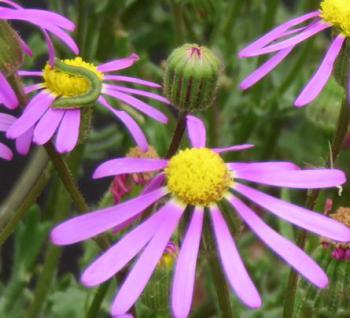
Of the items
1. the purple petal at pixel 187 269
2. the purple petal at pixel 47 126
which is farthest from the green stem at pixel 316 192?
the purple petal at pixel 47 126

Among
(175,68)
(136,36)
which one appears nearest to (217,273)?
(175,68)

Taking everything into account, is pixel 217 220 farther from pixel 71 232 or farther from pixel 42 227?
pixel 42 227

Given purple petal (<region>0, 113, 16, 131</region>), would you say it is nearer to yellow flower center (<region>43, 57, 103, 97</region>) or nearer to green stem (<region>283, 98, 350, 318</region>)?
yellow flower center (<region>43, 57, 103, 97</region>)

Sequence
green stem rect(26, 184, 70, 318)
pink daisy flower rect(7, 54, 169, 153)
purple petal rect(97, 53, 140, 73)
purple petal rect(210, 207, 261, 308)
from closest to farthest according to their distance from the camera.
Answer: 1. purple petal rect(210, 207, 261, 308)
2. pink daisy flower rect(7, 54, 169, 153)
3. purple petal rect(97, 53, 140, 73)
4. green stem rect(26, 184, 70, 318)

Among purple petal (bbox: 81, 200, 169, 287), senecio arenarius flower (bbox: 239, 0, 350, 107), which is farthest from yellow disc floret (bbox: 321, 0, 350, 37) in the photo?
purple petal (bbox: 81, 200, 169, 287)

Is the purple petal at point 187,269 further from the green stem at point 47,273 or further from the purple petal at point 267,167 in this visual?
the green stem at point 47,273

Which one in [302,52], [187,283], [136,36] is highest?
[136,36]

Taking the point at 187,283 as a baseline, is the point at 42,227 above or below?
above
